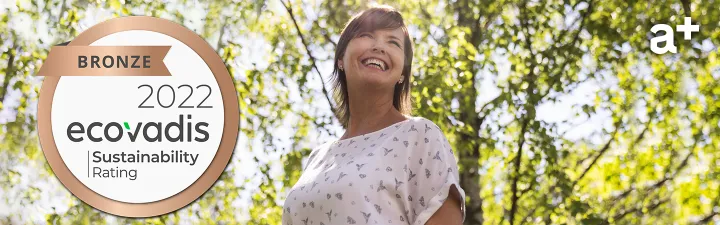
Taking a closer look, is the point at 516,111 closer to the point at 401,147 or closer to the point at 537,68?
the point at 537,68

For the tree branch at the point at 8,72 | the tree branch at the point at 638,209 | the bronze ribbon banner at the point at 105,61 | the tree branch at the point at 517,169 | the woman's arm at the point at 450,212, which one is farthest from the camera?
the tree branch at the point at 8,72

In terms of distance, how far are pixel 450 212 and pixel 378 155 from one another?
0.82 feet

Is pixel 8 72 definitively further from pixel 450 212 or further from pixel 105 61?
pixel 450 212

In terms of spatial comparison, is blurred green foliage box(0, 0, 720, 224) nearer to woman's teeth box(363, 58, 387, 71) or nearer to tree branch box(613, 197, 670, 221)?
tree branch box(613, 197, 670, 221)

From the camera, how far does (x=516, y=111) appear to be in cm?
698

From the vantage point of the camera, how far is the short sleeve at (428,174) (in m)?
2.13

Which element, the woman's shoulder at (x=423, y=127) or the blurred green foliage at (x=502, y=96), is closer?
the woman's shoulder at (x=423, y=127)

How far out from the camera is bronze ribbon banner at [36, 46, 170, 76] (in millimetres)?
7188

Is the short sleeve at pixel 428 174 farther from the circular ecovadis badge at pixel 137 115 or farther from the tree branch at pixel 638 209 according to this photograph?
the tree branch at pixel 638 209

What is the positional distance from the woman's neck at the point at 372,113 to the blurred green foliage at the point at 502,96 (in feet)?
13.6

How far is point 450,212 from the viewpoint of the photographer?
7.00 feet

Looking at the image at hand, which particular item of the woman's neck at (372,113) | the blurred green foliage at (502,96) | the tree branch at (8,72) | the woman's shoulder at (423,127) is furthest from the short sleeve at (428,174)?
the tree branch at (8,72)

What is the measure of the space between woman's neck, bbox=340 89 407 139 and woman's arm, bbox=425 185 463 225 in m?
0.33

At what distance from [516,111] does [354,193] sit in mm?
4945
